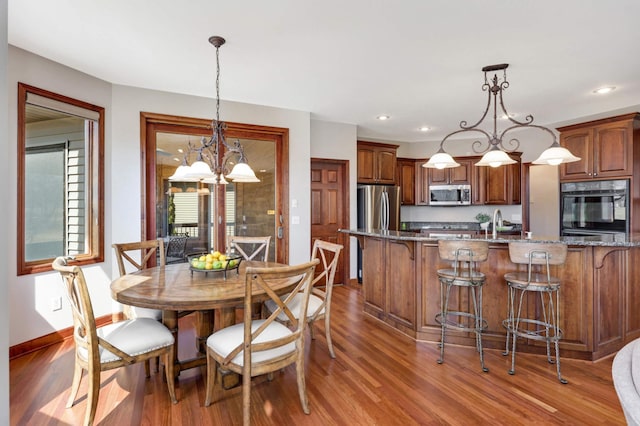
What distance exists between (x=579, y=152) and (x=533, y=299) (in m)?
2.81

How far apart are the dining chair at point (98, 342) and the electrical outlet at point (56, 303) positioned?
4.48 feet

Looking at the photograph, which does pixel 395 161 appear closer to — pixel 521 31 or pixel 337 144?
pixel 337 144

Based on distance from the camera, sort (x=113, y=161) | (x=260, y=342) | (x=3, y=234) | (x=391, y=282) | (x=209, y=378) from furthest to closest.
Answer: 1. (x=113, y=161)
2. (x=391, y=282)
3. (x=209, y=378)
4. (x=260, y=342)
5. (x=3, y=234)

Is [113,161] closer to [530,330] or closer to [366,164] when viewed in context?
[366,164]

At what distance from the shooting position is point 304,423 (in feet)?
6.26

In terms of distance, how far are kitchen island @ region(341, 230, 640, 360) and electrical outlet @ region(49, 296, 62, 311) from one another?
3056 millimetres

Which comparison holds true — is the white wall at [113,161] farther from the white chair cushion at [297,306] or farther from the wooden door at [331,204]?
the white chair cushion at [297,306]

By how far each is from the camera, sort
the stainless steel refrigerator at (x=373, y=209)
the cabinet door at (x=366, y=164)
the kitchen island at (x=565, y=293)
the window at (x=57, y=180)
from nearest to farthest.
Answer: the kitchen island at (x=565, y=293), the window at (x=57, y=180), the stainless steel refrigerator at (x=373, y=209), the cabinet door at (x=366, y=164)

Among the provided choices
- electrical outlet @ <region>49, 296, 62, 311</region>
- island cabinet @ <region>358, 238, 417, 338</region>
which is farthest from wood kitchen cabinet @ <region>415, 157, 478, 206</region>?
electrical outlet @ <region>49, 296, 62, 311</region>

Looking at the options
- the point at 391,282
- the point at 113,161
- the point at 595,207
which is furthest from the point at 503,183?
the point at 113,161

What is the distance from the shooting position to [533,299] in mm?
2828

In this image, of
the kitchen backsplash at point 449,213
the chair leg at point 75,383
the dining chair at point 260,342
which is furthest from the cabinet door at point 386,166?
the chair leg at point 75,383

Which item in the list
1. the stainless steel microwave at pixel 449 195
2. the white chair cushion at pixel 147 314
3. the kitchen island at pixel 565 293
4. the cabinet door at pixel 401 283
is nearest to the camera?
the white chair cushion at pixel 147 314

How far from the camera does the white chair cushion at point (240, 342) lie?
188cm
